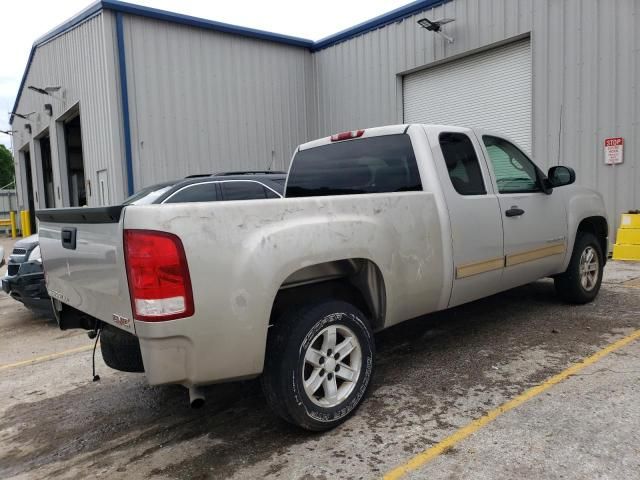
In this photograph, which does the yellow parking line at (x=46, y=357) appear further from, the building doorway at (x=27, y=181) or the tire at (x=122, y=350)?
the building doorway at (x=27, y=181)

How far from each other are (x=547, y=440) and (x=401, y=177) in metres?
1.98

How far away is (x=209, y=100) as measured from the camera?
13289mm

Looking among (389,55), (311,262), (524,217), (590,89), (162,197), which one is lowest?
(311,262)

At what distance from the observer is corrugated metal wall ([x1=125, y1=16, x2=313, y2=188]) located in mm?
12289

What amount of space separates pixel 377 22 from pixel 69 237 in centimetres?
1172

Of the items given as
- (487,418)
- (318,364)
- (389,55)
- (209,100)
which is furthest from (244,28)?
(487,418)

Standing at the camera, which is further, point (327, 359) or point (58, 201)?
point (58, 201)

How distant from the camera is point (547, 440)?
278 centimetres

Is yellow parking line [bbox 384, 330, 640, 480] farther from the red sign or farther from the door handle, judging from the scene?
the red sign

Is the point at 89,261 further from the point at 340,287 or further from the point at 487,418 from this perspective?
the point at 487,418

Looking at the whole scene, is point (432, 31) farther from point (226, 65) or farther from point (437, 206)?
point (437, 206)

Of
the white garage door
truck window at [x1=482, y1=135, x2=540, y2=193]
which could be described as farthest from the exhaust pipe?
the white garage door

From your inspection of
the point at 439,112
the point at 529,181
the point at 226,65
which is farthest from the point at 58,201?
the point at 529,181

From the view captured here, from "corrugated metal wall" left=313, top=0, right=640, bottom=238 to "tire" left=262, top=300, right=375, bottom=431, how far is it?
8281mm
